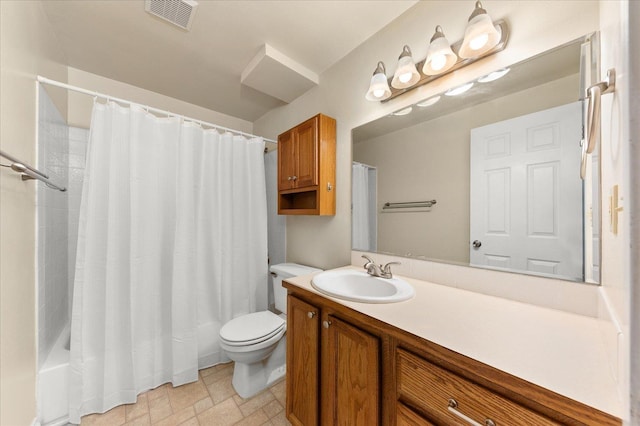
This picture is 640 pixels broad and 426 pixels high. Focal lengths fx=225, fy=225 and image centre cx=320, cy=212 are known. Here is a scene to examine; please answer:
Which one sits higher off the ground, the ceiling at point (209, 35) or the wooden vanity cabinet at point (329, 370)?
the ceiling at point (209, 35)

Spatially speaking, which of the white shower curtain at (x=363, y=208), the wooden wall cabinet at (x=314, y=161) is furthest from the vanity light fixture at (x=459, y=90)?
the wooden wall cabinet at (x=314, y=161)

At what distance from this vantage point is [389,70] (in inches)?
55.7

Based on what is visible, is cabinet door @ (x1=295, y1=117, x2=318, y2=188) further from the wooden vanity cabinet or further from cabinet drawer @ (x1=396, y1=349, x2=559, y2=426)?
cabinet drawer @ (x1=396, y1=349, x2=559, y2=426)

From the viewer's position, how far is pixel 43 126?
133 cm

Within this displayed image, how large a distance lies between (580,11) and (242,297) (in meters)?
2.43

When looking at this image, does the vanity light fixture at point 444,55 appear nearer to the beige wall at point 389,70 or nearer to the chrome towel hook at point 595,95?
the beige wall at point 389,70

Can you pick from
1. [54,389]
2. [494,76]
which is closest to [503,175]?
[494,76]

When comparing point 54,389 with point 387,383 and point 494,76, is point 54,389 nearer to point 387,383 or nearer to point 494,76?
point 387,383

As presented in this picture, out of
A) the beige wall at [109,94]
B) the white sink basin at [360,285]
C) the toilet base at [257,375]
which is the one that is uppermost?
the beige wall at [109,94]

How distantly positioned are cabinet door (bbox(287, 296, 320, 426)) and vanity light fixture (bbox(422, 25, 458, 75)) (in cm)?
130

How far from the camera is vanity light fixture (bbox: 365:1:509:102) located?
0.94 meters

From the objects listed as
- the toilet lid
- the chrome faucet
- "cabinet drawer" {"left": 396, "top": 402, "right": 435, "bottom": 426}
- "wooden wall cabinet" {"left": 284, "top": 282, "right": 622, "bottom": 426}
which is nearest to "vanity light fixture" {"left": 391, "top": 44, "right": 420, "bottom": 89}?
the chrome faucet

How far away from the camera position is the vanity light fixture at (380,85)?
1320mm

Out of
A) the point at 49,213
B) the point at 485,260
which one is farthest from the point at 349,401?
the point at 49,213
